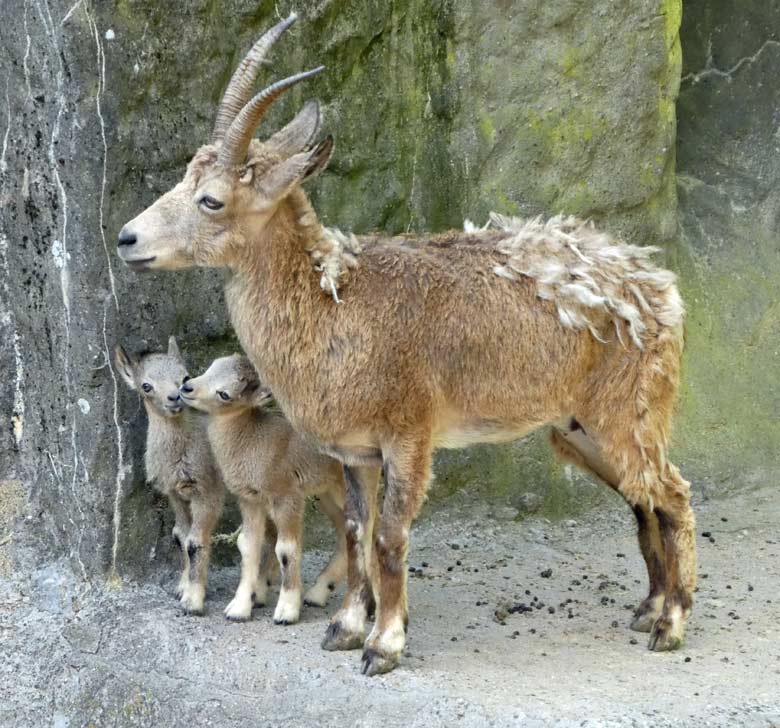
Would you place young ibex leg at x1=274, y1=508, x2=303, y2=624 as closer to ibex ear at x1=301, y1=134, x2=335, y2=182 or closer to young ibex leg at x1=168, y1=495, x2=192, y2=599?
young ibex leg at x1=168, y1=495, x2=192, y2=599

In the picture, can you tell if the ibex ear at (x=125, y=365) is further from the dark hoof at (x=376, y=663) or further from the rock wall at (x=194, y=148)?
the dark hoof at (x=376, y=663)

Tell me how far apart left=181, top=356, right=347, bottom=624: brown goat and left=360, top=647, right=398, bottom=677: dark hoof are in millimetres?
739

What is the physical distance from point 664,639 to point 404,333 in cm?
202

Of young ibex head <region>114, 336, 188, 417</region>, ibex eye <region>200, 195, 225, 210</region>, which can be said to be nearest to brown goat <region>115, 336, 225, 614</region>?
young ibex head <region>114, 336, 188, 417</region>

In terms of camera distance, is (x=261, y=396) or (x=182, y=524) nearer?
(x=261, y=396)

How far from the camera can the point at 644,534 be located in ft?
23.6

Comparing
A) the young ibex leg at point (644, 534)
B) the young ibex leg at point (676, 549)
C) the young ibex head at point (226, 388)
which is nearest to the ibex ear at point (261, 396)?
the young ibex head at point (226, 388)

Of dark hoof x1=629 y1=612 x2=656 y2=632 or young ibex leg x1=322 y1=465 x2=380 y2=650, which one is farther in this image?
dark hoof x1=629 y1=612 x2=656 y2=632

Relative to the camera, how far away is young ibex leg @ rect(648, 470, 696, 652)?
6863 mm

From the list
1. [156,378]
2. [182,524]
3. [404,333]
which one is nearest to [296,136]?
[404,333]

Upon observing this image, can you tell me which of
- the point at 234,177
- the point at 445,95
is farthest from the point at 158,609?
the point at 445,95

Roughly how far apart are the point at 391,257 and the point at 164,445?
1.52 metres

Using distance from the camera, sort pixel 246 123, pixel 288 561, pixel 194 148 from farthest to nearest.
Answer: pixel 194 148
pixel 288 561
pixel 246 123

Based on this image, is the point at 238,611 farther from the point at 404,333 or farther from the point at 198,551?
the point at 404,333
